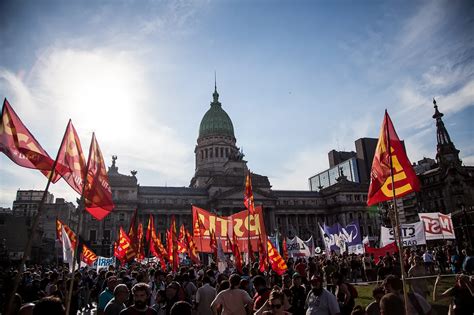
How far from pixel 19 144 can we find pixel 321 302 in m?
8.32

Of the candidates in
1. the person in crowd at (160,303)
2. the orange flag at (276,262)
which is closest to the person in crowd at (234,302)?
the person in crowd at (160,303)

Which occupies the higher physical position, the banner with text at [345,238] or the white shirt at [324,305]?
the banner with text at [345,238]

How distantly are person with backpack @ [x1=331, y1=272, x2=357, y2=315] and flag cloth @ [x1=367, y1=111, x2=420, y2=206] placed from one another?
102 inches

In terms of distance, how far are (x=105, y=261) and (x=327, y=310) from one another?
76.5 ft

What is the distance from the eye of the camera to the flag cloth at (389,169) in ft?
29.8

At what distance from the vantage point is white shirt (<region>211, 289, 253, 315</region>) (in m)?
7.63

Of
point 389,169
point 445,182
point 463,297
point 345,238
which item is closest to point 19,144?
point 389,169

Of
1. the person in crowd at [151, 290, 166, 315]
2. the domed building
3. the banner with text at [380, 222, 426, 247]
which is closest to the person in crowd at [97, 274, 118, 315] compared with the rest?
the person in crowd at [151, 290, 166, 315]

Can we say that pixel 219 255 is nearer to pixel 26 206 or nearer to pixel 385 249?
pixel 385 249

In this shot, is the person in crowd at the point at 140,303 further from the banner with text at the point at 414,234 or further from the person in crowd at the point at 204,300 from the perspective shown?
the banner with text at the point at 414,234

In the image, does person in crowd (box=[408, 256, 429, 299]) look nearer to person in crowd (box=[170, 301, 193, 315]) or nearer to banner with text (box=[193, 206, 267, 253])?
person in crowd (box=[170, 301, 193, 315])

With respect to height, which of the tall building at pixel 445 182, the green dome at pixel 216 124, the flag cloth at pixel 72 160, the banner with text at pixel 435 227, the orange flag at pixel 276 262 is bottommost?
the orange flag at pixel 276 262

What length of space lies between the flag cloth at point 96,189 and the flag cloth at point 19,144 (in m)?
1.15

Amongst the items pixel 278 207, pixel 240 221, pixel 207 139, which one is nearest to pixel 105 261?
pixel 240 221
